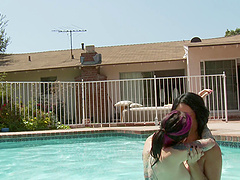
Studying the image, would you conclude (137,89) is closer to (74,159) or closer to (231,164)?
(74,159)

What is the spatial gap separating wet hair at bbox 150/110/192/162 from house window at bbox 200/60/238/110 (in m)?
9.34

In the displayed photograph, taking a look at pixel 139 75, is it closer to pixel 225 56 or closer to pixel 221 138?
pixel 225 56

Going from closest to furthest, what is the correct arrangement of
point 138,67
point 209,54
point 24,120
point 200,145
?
point 200,145
point 24,120
point 209,54
point 138,67

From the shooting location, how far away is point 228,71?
1052 centimetres

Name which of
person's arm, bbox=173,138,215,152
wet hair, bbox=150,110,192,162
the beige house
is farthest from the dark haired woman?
the beige house

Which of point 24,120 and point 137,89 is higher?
point 137,89

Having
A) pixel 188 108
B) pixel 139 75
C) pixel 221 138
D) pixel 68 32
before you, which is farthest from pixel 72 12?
pixel 188 108

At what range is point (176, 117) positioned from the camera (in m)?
1.46

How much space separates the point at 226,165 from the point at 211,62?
6.57m

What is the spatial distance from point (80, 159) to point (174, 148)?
3.98m

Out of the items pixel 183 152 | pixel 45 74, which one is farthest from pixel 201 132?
pixel 45 74

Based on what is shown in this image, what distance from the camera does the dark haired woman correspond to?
1.72 m

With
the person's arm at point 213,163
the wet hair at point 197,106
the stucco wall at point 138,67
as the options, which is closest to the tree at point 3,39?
the stucco wall at point 138,67

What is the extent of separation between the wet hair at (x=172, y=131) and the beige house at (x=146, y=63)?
871 centimetres
